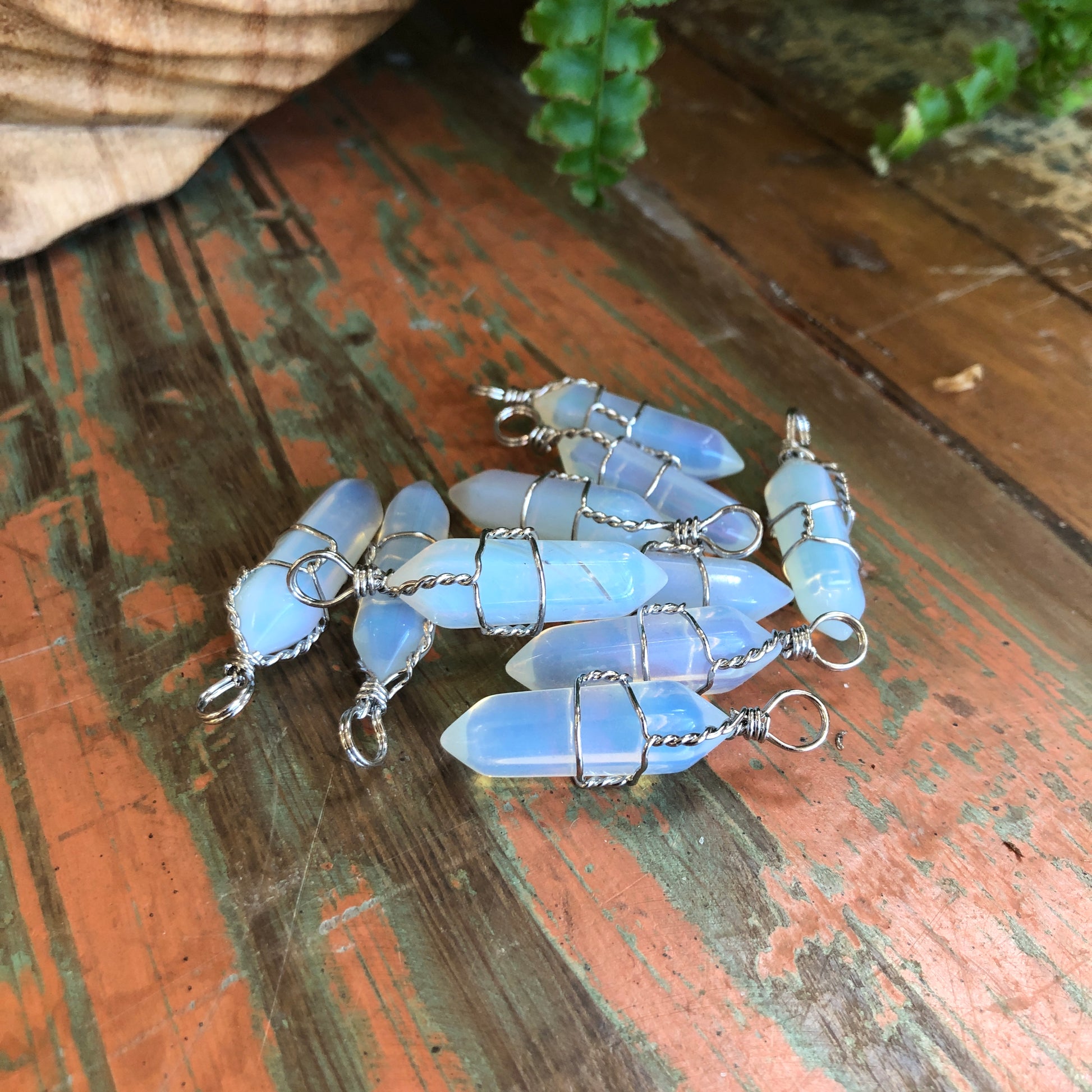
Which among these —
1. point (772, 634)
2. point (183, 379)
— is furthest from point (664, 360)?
point (183, 379)

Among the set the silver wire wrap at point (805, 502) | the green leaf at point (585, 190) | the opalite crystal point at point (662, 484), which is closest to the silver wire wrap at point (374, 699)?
the opalite crystal point at point (662, 484)

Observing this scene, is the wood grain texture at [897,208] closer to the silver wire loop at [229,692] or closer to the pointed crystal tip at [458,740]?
the pointed crystal tip at [458,740]

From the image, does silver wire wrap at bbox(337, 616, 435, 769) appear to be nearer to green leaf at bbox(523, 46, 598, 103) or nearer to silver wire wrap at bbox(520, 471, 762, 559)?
silver wire wrap at bbox(520, 471, 762, 559)

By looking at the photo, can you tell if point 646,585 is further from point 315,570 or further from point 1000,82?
point 1000,82

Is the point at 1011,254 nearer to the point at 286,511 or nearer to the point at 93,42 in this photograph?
the point at 286,511

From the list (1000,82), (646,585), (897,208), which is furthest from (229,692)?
(1000,82)
